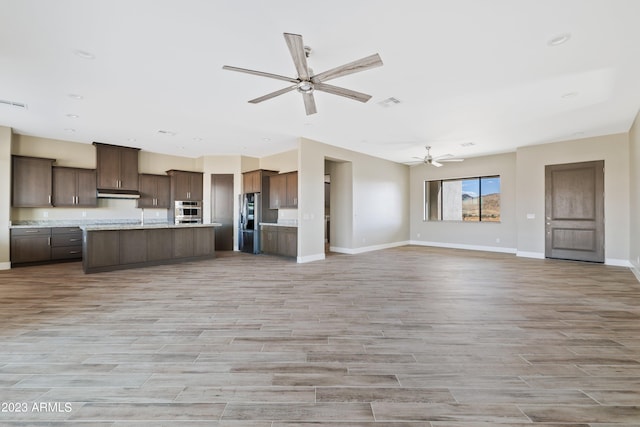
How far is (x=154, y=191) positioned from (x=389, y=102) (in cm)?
699

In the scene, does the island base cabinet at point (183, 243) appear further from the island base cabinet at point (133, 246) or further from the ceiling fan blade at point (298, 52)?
the ceiling fan blade at point (298, 52)

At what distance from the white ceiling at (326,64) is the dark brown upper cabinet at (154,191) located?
6.73 ft

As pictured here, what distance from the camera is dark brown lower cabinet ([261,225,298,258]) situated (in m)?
Result: 6.85

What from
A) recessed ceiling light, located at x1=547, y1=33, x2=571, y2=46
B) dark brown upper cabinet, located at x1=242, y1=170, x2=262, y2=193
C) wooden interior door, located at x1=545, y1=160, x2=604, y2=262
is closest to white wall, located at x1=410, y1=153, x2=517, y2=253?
wooden interior door, located at x1=545, y1=160, x2=604, y2=262

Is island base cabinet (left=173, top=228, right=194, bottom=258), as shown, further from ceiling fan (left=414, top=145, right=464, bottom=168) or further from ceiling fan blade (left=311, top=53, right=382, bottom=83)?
ceiling fan (left=414, top=145, right=464, bottom=168)

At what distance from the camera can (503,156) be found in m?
8.41

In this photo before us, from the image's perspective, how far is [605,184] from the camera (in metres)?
6.41

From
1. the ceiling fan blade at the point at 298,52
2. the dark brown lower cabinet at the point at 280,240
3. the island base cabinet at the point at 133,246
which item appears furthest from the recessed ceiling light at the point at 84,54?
the dark brown lower cabinet at the point at 280,240

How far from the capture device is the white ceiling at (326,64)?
251 cm

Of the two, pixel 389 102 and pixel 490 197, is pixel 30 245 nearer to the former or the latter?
pixel 389 102

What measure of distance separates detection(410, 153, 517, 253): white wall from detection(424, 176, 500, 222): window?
0.18 meters

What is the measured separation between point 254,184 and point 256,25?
5.70 meters

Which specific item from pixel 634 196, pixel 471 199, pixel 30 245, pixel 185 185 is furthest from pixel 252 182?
pixel 634 196

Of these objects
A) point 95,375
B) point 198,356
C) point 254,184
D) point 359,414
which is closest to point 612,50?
point 359,414
